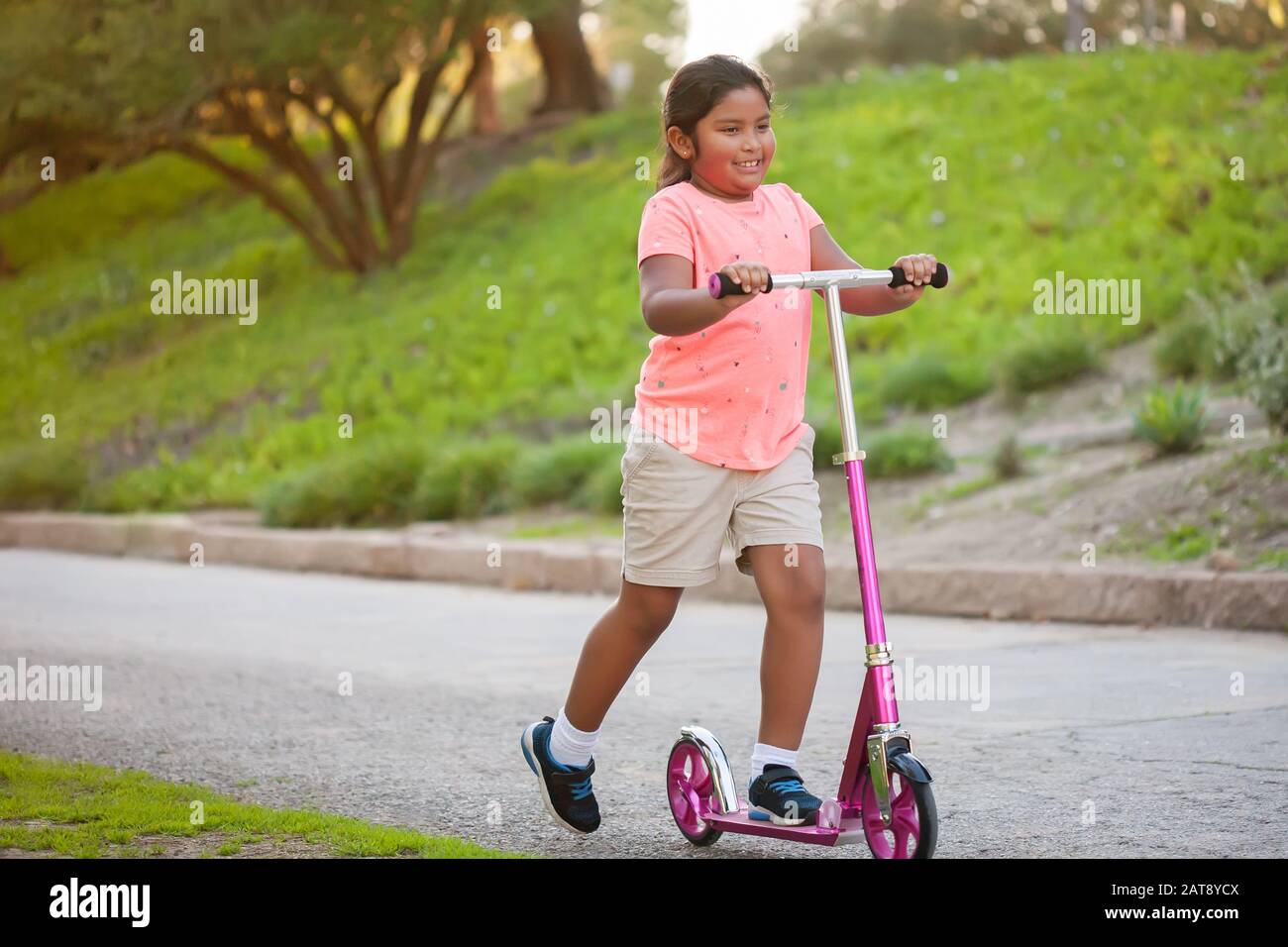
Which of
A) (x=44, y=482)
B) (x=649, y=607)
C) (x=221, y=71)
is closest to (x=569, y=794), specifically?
(x=649, y=607)

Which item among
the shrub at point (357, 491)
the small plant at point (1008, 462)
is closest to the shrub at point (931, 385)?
the small plant at point (1008, 462)

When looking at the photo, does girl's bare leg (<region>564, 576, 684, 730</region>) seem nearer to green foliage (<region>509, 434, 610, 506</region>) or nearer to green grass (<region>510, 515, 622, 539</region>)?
green grass (<region>510, 515, 622, 539</region>)

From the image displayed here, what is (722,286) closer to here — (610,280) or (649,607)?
(649,607)

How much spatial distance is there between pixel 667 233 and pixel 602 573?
6.24 meters

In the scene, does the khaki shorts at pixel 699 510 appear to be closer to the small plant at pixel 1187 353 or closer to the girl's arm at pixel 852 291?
the girl's arm at pixel 852 291

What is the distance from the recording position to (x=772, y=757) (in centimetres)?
372

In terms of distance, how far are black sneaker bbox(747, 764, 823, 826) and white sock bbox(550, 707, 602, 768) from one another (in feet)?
1.59

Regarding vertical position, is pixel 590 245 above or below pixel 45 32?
below

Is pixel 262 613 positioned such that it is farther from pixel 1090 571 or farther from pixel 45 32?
pixel 45 32

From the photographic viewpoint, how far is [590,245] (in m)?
18.1

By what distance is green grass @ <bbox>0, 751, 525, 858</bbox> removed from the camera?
12.4ft

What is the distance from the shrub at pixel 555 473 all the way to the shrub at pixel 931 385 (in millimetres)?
2013
